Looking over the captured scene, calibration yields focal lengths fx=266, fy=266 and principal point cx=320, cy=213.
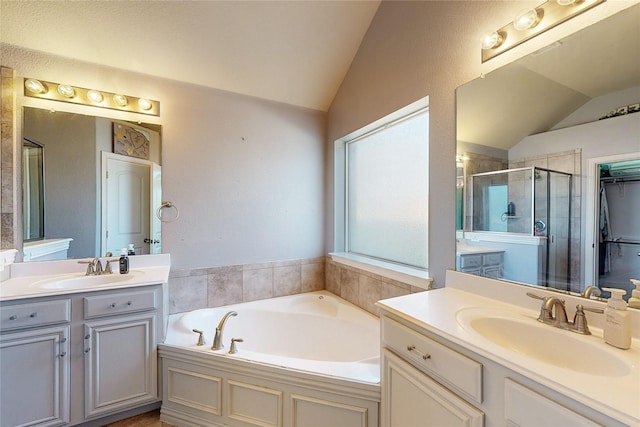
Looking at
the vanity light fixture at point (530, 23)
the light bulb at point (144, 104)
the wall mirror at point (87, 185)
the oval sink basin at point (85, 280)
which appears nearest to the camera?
the vanity light fixture at point (530, 23)

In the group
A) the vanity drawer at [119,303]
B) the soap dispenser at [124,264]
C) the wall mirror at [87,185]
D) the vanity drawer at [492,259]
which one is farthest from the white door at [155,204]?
the vanity drawer at [492,259]

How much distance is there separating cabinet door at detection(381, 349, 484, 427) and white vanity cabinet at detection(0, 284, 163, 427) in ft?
4.78

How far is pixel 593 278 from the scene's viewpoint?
1.06m

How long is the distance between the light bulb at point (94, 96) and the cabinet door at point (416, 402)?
261 centimetres

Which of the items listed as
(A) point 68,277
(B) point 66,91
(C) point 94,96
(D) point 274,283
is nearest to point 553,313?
(D) point 274,283

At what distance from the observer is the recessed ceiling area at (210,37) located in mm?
1789

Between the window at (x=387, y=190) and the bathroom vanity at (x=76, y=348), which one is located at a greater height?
the window at (x=387, y=190)

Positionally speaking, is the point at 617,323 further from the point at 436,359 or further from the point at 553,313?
the point at 436,359

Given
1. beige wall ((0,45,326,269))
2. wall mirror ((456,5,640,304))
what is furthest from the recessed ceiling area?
wall mirror ((456,5,640,304))

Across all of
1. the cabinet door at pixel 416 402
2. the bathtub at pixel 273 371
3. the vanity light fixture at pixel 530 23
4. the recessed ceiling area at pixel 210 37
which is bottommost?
the bathtub at pixel 273 371

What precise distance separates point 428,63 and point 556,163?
95 centimetres

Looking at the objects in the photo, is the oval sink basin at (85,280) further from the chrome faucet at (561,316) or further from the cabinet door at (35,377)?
the chrome faucet at (561,316)

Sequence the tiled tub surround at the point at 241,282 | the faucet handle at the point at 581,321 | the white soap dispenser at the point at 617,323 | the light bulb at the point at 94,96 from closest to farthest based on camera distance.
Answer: the white soap dispenser at the point at 617,323
the faucet handle at the point at 581,321
the light bulb at the point at 94,96
the tiled tub surround at the point at 241,282

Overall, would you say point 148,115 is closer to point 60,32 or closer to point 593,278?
point 60,32
